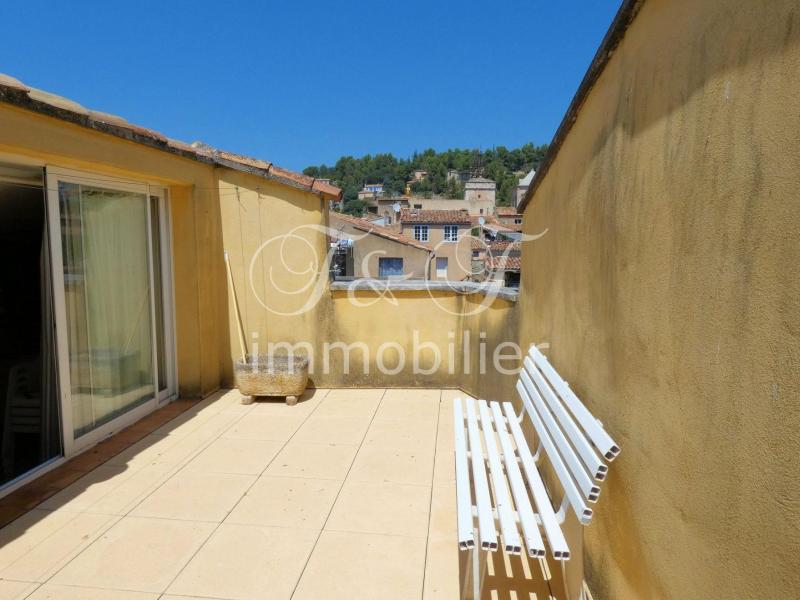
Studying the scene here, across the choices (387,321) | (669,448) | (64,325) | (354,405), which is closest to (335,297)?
(387,321)

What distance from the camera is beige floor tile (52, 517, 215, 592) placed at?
267 cm

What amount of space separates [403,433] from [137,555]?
241 centimetres

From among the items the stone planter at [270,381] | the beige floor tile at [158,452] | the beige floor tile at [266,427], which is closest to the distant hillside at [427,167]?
the stone planter at [270,381]

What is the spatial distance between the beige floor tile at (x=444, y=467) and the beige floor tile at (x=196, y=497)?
1.39 m

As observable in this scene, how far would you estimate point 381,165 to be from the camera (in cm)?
9875

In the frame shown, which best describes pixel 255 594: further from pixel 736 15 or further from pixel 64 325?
pixel 736 15

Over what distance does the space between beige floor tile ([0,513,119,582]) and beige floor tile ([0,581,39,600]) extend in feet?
0.13

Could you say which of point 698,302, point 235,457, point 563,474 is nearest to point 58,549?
point 235,457

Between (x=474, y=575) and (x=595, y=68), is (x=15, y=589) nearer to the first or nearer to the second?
(x=474, y=575)

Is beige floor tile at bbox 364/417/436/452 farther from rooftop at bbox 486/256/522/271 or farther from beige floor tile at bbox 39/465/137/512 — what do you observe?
rooftop at bbox 486/256/522/271

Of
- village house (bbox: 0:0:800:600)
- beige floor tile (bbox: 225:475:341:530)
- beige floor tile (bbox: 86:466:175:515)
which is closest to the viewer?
village house (bbox: 0:0:800:600)

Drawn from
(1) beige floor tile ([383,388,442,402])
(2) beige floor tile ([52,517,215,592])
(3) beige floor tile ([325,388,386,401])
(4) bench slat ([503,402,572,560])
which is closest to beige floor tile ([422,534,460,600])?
(4) bench slat ([503,402,572,560])

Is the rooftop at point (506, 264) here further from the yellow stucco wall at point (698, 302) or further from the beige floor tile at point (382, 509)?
the yellow stucco wall at point (698, 302)

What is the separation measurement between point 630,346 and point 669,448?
0.47 meters
